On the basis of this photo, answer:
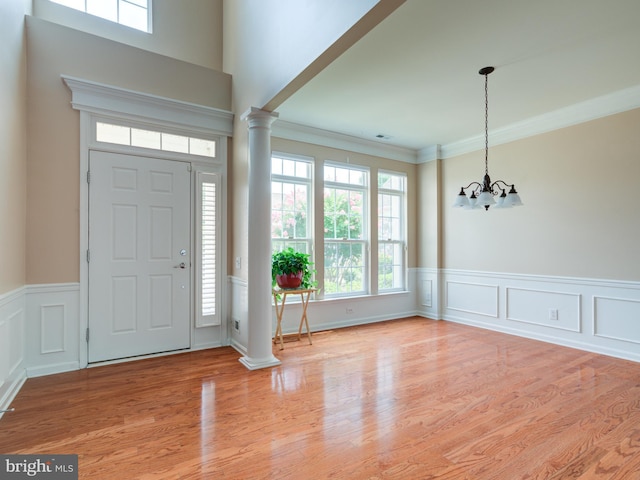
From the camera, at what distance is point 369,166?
5.45 metres

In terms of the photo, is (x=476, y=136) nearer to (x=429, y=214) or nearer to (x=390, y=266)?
(x=429, y=214)

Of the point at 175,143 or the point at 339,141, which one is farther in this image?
the point at 339,141

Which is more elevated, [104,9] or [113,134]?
[104,9]

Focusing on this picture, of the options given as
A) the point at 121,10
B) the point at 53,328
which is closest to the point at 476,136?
the point at 121,10

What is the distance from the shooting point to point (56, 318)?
321 centimetres

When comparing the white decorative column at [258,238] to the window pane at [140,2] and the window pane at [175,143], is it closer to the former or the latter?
the window pane at [175,143]

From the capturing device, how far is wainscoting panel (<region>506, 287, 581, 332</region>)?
4.16 meters

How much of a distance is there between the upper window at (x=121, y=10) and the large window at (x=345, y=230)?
286cm

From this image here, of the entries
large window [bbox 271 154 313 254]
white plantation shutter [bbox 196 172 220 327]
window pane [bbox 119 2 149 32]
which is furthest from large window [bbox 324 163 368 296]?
window pane [bbox 119 2 149 32]

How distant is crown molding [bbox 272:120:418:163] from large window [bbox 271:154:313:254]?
0.30m

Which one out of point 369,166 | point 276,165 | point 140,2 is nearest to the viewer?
point 140,2

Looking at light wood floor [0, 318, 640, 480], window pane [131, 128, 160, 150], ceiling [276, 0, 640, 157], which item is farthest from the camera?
window pane [131, 128, 160, 150]

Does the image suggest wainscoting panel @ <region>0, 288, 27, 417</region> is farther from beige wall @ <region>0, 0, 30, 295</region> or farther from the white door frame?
the white door frame

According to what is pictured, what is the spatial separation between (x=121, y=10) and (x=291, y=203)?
299cm
